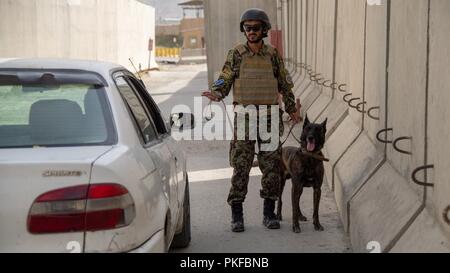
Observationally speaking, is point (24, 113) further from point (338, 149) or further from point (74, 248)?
point (338, 149)

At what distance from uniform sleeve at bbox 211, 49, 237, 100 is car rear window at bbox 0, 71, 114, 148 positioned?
2.40 meters

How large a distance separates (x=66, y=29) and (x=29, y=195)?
24.8m

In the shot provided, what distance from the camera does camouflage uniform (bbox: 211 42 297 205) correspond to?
674 centimetres

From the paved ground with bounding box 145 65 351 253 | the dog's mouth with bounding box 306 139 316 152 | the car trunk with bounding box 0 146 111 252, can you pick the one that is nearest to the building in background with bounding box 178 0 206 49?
the paved ground with bounding box 145 65 351 253

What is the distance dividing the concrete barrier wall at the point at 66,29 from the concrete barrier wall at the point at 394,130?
15421 mm

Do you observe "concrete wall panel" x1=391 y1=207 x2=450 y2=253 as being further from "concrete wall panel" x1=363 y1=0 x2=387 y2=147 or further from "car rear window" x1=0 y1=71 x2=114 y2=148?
"concrete wall panel" x1=363 y1=0 x2=387 y2=147

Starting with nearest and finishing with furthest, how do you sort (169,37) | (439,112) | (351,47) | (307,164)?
1. (439,112)
2. (307,164)
3. (351,47)
4. (169,37)

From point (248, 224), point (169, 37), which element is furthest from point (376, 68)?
point (169, 37)

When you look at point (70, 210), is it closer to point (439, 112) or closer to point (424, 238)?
point (424, 238)

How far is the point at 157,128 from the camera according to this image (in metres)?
5.32

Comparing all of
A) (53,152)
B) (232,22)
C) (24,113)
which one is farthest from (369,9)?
(232,22)

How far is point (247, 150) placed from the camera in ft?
22.2

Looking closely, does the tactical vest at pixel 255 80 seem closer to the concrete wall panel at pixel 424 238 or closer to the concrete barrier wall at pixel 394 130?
the concrete barrier wall at pixel 394 130

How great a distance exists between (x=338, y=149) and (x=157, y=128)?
3989 millimetres
